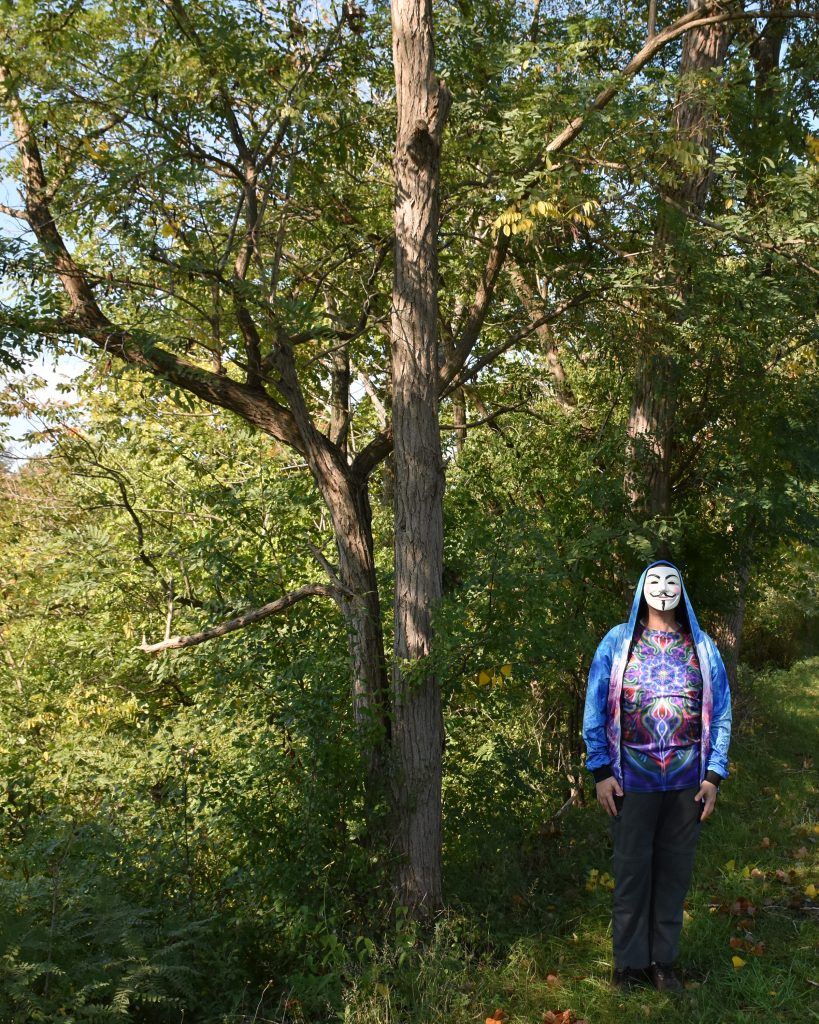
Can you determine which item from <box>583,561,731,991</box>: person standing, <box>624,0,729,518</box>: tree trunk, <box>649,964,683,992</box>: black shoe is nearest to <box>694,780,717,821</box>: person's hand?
<box>583,561,731,991</box>: person standing

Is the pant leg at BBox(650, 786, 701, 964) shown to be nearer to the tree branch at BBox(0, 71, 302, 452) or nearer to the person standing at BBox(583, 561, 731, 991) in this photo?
the person standing at BBox(583, 561, 731, 991)

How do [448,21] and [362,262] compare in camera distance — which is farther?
[362,262]

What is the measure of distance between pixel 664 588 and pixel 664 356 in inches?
144

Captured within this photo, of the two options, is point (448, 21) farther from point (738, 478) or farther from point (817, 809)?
point (817, 809)

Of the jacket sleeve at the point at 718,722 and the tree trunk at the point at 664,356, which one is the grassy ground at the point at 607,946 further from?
the tree trunk at the point at 664,356

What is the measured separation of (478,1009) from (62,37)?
6518 millimetres

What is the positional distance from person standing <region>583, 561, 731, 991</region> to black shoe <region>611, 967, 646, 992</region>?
2 centimetres

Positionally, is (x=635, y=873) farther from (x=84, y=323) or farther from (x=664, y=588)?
(x=84, y=323)

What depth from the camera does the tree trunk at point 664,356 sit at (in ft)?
24.4

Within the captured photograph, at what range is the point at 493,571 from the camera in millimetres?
6254

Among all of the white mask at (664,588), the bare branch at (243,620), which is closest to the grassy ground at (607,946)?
the white mask at (664,588)

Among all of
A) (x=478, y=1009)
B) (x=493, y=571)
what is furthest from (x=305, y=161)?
(x=478, y=1009)

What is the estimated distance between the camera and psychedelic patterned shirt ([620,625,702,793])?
4.58 metres

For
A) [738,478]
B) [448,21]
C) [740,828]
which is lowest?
[740,828]
